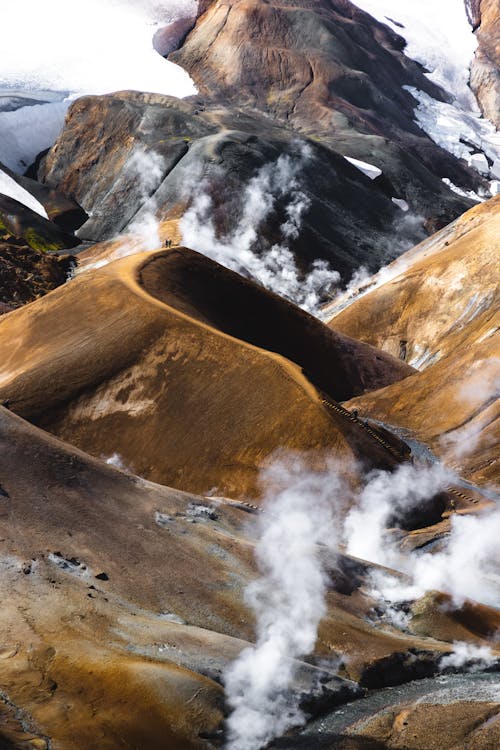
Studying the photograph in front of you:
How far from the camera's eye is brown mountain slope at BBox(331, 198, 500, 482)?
2110 inches

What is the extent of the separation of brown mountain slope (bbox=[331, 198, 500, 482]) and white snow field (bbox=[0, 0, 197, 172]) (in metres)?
56.5

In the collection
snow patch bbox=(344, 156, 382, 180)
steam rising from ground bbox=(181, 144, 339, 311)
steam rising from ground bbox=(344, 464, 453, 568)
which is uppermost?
snow patch bbox=(344, 156, 382, 180)

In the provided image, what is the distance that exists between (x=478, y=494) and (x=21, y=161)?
88996mm

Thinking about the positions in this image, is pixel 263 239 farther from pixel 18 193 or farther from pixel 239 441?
pixel 239 441

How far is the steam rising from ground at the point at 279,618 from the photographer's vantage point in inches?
886

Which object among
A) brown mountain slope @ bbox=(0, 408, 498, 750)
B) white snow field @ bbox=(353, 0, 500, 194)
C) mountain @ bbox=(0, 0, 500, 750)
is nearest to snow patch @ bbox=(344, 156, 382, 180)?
mountain @ bbox=(0, 0, 500, 750)

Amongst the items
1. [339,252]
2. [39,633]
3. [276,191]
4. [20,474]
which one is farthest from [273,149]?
[39,633]

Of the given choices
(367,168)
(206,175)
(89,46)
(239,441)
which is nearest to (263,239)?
(206,175)

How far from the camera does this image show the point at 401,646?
2753cm

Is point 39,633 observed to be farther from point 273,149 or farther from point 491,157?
point 491,157

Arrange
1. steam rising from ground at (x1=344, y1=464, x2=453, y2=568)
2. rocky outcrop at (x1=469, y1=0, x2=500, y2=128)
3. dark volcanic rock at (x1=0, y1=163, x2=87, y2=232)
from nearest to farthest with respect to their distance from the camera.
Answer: steam rising from ground at (x1=344, y1=464, x2=453, y2=568)
dark volcanic rock at (x1=0, y1=163, x2=87, y2=232)
rocky outcrop at (x1=469, y1=0, x2=500, y2=128)

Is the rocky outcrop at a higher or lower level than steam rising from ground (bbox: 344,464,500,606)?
higher

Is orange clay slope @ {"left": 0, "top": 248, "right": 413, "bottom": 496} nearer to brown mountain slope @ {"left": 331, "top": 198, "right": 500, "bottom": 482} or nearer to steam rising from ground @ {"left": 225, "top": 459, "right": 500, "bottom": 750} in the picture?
steam rising from ground @ {"left": 225, "top": 459, "right": 500, "bottom": 750}

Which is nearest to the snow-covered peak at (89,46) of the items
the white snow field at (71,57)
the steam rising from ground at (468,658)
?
the white snow field at (71,57)
